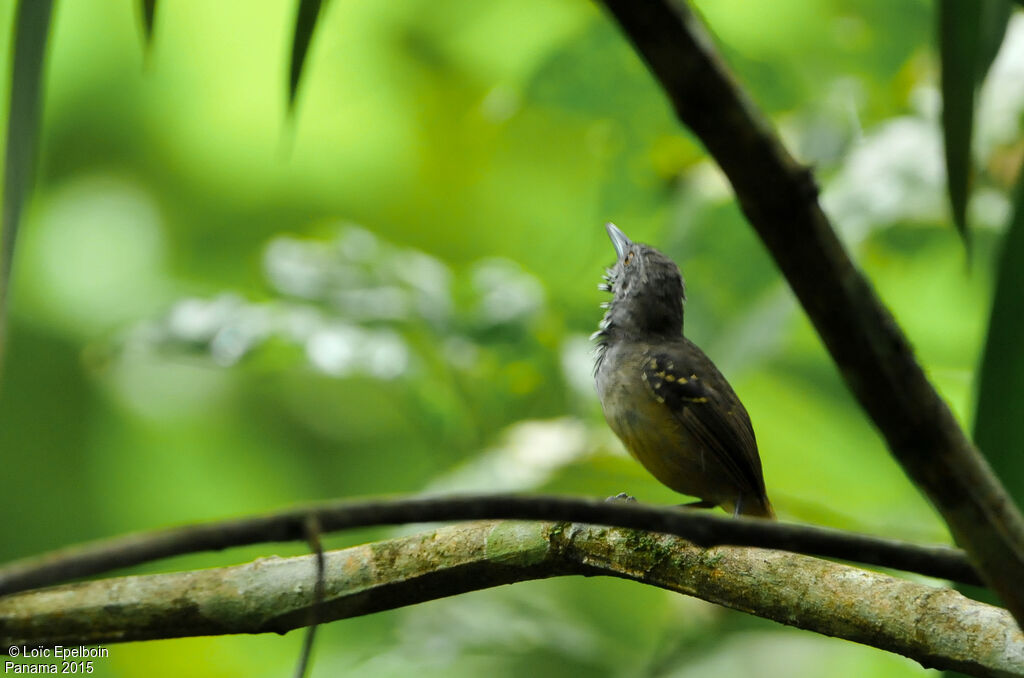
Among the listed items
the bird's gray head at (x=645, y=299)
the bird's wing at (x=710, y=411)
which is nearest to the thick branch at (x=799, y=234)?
the bird's wing at (x=710, y=411)

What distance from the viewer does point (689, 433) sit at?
265 cm

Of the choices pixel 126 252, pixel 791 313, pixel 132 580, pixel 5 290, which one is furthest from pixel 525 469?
pixel 126 252

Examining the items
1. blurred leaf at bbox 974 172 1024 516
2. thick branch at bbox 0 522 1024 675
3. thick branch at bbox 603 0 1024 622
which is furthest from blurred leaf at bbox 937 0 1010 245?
thick branch at bbox 0 522 1024 675

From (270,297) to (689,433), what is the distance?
166 cm

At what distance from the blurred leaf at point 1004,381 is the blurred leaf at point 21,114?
1.02 meters

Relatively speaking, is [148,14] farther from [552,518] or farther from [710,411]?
[710,411]

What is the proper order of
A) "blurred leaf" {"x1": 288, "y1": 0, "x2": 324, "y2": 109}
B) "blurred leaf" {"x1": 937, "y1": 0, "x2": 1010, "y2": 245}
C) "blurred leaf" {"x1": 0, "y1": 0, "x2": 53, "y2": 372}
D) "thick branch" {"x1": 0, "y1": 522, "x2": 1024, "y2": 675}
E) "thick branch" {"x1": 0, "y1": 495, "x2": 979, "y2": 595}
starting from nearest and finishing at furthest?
1. "thick branch" {"x1": 0, "y1": 495, "x2": 979, "y2": 595}
2. "blurred leaf" {"x1": 937, "y1": 0, "x2": 1010, "y2": 245}
3. "blurred leaf" {"x1": 0, "y1": 0, "x2": 53, "y2": 372}
4. "blurred leaf" {"x1": 288, "y1": 0, "x2": 324, "y2": 109}
5. "thick branch" {"x1": 0, "y1": 522, "x2": 1024, "y2": 675}

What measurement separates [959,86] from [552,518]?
55 cm

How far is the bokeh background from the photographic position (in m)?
3.16

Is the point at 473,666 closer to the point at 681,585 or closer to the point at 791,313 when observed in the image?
the point at 791,313

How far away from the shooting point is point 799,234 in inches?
24.7

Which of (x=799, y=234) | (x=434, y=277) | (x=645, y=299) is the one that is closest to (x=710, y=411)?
(x=645, y=299)

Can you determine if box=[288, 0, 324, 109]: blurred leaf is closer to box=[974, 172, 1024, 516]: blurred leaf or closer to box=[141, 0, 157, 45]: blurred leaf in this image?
box=[141, 0, 157, 45]: blurred leaf

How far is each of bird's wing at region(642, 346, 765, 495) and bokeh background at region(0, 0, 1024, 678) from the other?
268 millimetres
